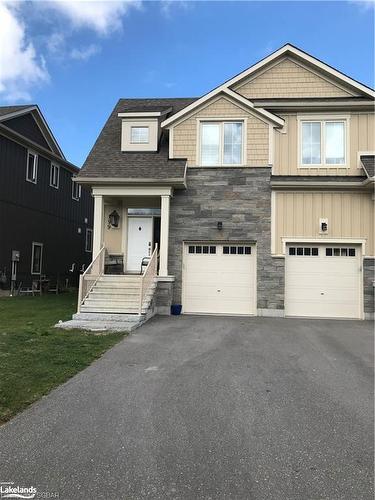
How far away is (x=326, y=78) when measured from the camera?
43.9 ft

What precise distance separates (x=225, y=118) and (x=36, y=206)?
1117 centimetres

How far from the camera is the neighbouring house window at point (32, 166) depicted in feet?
64.0

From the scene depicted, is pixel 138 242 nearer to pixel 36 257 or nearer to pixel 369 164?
pixel 369 164

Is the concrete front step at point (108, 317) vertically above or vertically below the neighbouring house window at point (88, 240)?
below

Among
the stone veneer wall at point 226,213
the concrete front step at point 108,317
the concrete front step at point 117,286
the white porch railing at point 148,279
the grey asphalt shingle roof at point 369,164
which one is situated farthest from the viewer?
the stone veneer wall at point 226,213

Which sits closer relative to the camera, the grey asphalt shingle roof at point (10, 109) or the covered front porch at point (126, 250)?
the covered front porch at point (126, 250)

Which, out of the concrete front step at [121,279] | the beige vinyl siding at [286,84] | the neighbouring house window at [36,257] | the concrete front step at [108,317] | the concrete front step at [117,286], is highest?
the beige vinyl siding at [286,84]

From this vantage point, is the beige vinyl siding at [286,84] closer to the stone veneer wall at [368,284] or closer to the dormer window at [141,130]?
the dormer window at [141,130]

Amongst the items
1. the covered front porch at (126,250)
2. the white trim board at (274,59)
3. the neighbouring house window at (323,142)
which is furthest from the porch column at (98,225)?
the neighbouring house window at (323,142)

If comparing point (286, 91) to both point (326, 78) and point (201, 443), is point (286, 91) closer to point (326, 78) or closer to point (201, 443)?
point (326, 78)

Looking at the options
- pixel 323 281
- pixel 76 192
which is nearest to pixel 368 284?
pixel 323 281

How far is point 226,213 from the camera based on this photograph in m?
12.8

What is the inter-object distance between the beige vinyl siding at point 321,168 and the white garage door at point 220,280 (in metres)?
2.81

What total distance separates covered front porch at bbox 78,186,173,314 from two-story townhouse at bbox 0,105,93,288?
6.43 m
